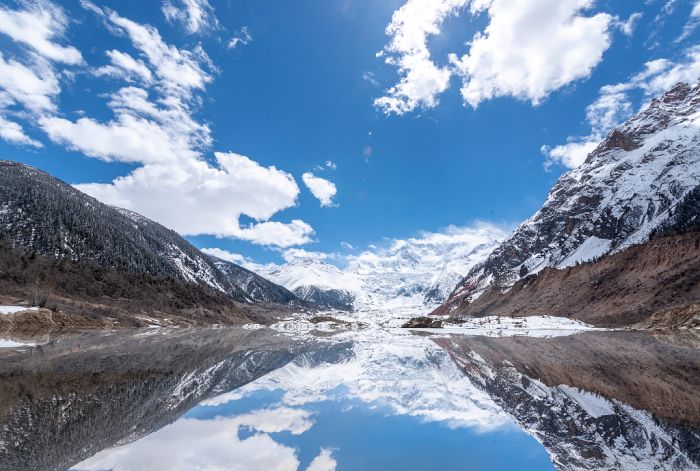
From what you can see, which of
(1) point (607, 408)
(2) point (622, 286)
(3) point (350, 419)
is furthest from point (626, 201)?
(3) point (350, 419)

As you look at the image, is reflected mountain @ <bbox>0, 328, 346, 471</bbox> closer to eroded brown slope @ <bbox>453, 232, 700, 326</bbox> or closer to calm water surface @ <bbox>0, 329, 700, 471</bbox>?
calm water surface @ <bbox>0, 329, 700, 471</bbox>

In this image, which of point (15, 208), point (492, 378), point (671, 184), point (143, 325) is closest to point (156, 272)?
point (15, 208)

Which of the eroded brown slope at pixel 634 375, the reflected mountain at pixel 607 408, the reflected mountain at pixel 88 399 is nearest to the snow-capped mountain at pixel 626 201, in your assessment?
the eroded brown slope at pixel 634 375

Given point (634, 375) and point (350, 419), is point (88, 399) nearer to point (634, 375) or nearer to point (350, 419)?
point (350, 419)

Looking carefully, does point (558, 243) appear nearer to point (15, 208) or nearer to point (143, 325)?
point (143, 325)

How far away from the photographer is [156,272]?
18275cm

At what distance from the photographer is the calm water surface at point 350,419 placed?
10664 millimetres

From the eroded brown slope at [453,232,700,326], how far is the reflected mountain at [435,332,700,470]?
74177mm

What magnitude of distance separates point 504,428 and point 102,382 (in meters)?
19.3

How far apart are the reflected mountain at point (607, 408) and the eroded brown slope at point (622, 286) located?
7418 centimetres

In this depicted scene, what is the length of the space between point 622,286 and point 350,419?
393 ft

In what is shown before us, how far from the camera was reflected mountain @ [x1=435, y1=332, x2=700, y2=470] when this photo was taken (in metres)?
10.9

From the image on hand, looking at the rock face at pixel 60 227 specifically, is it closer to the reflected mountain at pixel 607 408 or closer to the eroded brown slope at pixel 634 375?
the eroded brown slope at pixel 634 375

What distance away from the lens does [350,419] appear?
588 inches
